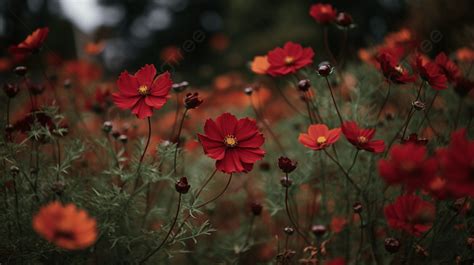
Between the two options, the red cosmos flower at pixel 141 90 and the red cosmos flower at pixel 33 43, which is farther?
the red cosmos flower at pixel 33 43

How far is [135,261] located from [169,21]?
11.3 meters

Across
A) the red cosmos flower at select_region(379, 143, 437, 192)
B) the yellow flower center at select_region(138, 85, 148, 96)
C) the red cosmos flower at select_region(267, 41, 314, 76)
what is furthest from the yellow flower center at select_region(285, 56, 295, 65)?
the red cosmos flower at select_region(379, 143, 437, 192)

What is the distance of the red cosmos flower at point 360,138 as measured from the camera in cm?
116

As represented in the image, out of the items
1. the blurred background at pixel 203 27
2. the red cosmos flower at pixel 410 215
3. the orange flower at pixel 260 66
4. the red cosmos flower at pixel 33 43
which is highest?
the red cosmos flower at pixel 33 43

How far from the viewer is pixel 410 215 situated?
1.06m

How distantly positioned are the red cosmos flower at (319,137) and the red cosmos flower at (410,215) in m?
0.26

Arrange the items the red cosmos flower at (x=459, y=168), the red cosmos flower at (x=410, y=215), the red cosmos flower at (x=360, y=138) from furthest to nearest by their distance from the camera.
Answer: the red cosmos flower at (x=360, y=138), the red cosmos flower at (x=410, y=215), the red cosmos flower at (x=459, y=168)

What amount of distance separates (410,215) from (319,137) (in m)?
0.35

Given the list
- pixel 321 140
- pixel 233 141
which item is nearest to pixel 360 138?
pixel 321 140

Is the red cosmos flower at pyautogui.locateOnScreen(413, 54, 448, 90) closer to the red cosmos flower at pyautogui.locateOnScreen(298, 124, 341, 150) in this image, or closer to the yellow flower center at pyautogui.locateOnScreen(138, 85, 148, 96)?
the red cosmos flower at pyautogui.locateOnScreen(298, 124, 341, 150)

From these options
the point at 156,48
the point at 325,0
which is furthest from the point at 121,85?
the point at 156,48

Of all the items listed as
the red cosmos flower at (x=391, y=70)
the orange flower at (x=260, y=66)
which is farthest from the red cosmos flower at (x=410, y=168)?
the orange flower at (x=260, y=66)

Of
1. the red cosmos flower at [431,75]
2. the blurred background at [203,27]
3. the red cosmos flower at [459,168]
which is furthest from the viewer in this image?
the blurred background at [203,27]

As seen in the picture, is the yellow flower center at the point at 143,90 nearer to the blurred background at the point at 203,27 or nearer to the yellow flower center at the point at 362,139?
the blurred background at the point at 203,27
